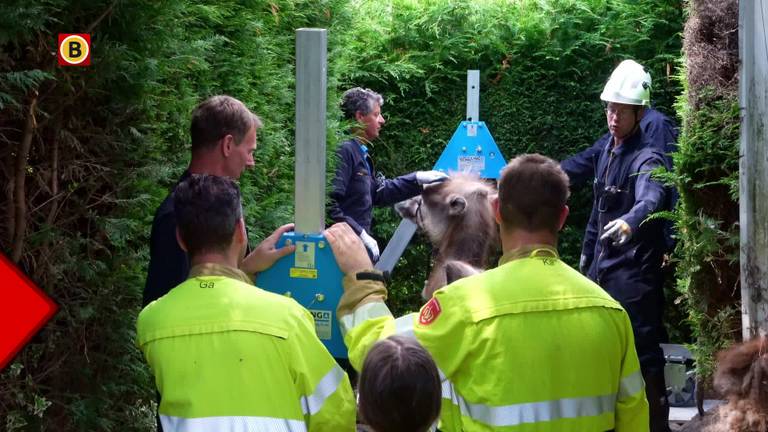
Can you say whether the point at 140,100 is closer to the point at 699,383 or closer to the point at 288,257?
the point at 288,257

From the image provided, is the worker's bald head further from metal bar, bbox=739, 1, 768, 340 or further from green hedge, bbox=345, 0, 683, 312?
green hedge, bbox=345, 0, 683, 312

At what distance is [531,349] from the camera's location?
3.16 metres

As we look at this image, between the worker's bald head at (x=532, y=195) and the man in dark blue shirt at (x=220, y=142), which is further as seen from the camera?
the man in dark blue shirt at (x=220, y=142)

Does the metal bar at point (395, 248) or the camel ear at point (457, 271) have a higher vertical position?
the metal bar at point (395, 248)

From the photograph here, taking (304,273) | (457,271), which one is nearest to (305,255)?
(304,273)

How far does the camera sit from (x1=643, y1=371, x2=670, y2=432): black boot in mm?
6180

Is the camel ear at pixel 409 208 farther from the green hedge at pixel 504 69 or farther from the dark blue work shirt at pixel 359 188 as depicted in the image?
the green hedge at pixel 504 69

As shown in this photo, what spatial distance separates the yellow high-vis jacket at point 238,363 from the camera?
2969mm

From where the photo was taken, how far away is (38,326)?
3.65 meters

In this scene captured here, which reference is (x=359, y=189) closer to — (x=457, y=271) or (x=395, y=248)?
(x=457, y=271)

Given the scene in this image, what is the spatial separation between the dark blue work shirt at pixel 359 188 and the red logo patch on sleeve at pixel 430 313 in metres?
4.05

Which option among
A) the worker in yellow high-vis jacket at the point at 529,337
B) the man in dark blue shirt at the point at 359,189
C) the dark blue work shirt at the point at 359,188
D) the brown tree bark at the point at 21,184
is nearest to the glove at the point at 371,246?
the man in dark blue shirt at the point at 359,189

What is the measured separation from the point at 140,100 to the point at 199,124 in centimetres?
37

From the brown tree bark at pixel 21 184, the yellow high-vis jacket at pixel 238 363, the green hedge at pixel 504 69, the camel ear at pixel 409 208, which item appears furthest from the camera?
the green hedge at pixel 504 69
